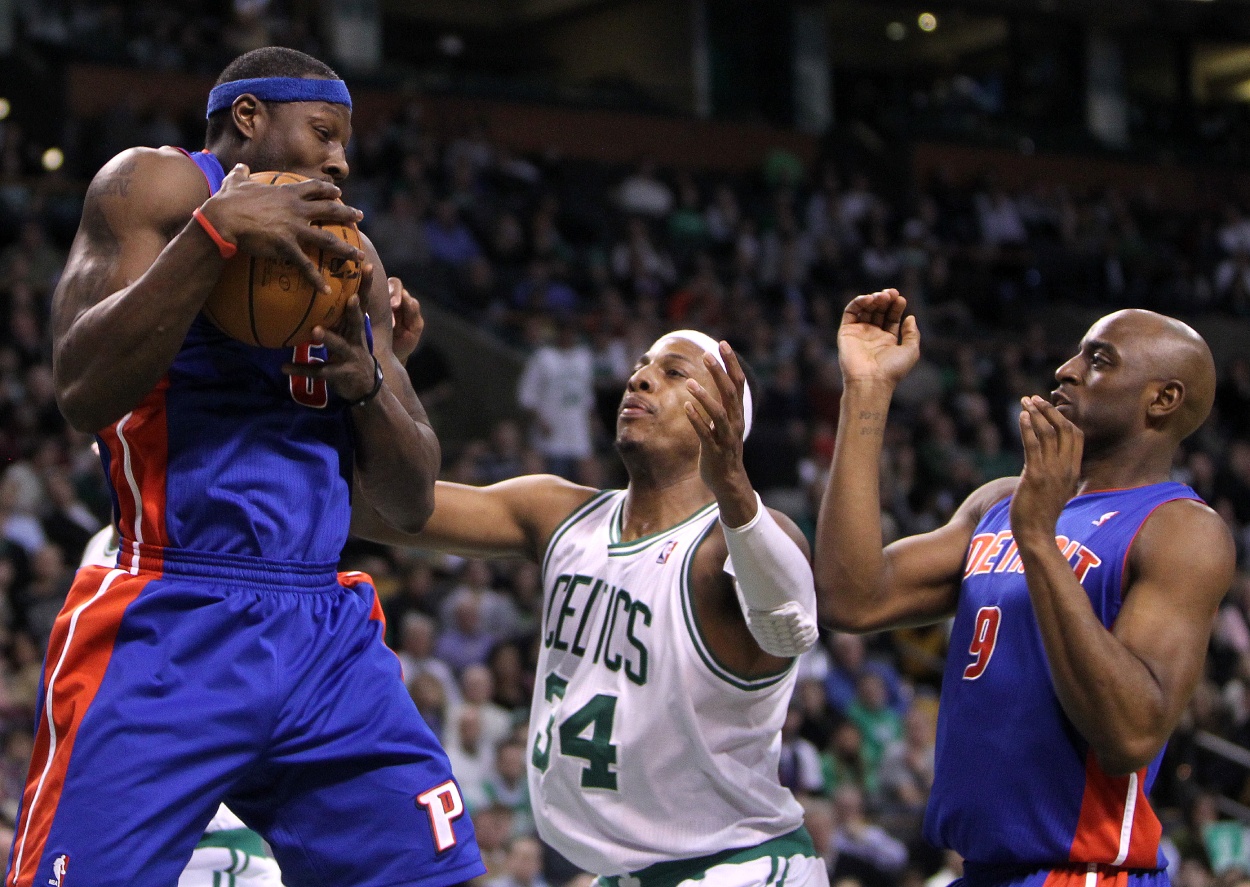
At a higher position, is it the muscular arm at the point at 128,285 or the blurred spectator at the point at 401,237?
the blurred spectator at the point at 401,237

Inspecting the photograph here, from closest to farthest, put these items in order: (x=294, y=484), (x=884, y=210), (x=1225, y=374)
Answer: (x=294, y=484)
(x=1225, y=374)
(x=884, y=210)

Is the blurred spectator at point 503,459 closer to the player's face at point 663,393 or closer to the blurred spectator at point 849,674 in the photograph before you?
the blurred spectator at point 849,674

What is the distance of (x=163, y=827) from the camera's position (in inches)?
99.0

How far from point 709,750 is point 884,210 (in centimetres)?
1376

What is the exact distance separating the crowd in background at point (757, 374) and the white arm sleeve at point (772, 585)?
12.1ft

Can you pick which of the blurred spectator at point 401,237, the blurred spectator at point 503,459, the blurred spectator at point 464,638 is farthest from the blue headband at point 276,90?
the blurred spectator at point 401,237

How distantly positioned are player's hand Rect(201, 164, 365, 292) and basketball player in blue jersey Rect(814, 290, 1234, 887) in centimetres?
134

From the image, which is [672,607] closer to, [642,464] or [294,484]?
[642,464]

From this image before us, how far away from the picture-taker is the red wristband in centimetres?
240

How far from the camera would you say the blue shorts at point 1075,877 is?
3004mm

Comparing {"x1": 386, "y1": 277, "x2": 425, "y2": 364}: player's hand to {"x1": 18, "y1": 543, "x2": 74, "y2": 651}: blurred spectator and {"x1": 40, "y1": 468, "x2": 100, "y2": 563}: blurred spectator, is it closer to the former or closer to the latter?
{"x1": 18, "y1": 543, "x2": 74, "y2": 651}: blurred spectator

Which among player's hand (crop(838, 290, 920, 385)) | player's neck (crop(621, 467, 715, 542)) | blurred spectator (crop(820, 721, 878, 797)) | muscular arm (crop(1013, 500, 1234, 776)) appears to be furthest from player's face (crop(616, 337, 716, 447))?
blurred spectator (crop(820, 721, 878, 797))

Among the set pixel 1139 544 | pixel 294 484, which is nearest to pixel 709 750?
pixel 1139 544

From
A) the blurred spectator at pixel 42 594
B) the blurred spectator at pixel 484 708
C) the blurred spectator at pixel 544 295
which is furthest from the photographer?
the blurred spectator at pixel 544 295
